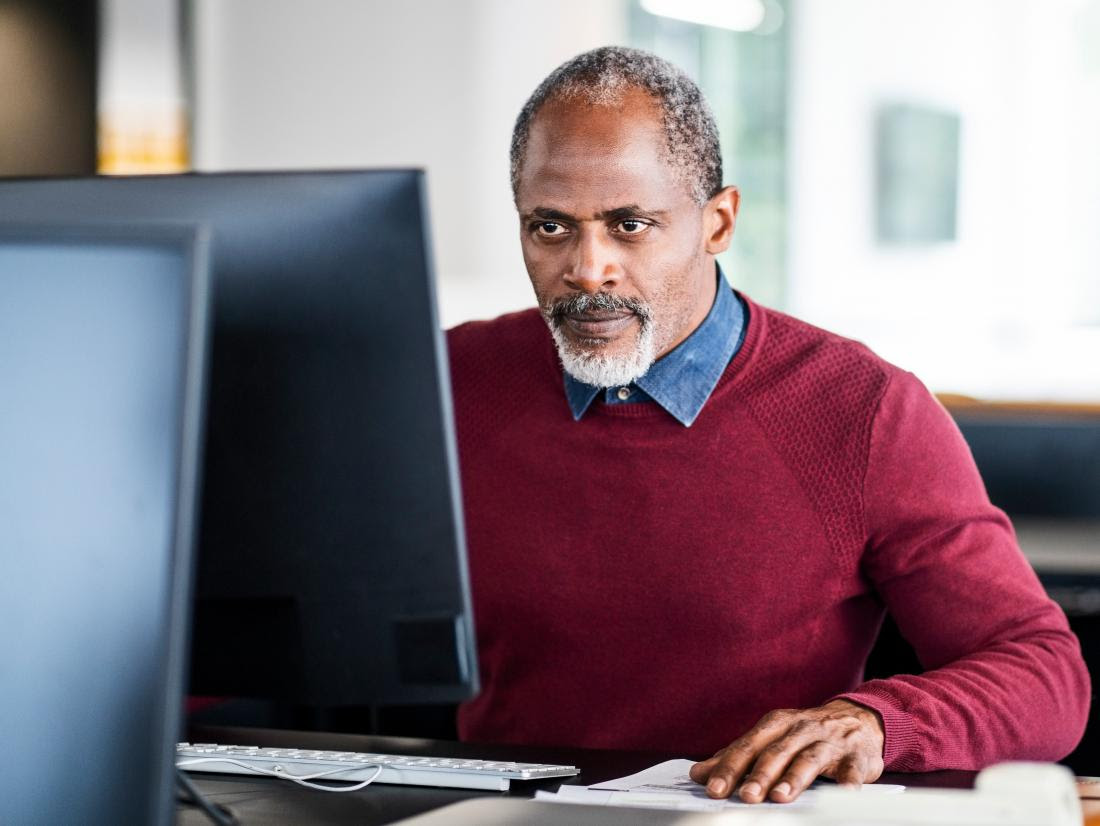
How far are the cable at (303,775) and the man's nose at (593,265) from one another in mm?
560

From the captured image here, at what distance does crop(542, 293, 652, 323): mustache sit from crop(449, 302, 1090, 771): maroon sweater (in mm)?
104

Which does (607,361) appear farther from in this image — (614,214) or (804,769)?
(804,769)

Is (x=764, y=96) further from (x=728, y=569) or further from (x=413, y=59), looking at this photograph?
(x=728, y=569)

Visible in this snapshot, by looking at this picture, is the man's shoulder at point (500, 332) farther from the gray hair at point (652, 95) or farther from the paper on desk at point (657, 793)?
the paper on desk at point (657, 793)

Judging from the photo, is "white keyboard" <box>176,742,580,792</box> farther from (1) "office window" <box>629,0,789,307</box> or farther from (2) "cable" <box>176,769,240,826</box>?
(1) "office window" <box>629,0,789,307</box>

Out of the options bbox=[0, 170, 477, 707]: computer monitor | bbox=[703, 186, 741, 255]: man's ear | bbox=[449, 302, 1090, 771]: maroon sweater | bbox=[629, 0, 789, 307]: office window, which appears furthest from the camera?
bbox=[629, 0, 789, 307]: office window

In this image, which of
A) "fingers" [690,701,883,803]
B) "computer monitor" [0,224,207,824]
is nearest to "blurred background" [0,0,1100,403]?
"fingers" [690,701,883,803]

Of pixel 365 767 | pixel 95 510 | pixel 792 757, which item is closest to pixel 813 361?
pixel 792 757

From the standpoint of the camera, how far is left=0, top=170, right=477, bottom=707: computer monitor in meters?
0.86

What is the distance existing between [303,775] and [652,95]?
78cm

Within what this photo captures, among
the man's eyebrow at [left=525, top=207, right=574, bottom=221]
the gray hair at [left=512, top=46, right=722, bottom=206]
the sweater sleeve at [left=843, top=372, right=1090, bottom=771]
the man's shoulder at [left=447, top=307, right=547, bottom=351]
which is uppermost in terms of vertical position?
the gray hair at [left=512, top=46, right=722, bottom=206]

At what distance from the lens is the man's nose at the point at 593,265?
1414 millimetres

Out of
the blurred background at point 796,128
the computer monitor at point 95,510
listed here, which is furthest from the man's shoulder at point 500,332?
the blurred background at point 796,128

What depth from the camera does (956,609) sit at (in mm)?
1335
